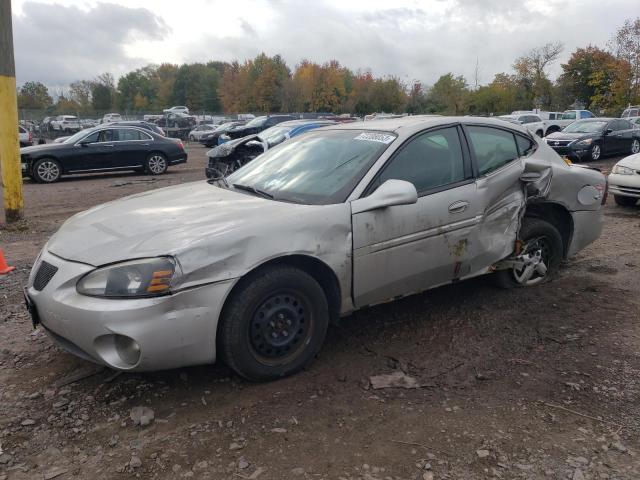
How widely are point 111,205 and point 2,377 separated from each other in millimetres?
1343

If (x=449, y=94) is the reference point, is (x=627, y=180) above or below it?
below

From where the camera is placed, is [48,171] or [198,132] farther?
[198,132]

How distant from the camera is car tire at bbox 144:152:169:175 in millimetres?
15664

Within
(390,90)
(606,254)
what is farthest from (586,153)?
(390,90)

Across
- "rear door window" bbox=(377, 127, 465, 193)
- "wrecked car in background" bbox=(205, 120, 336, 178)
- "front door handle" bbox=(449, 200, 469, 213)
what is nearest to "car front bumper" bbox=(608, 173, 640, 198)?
"wrecked car in background" bbox=(205, 120, 336, 178)

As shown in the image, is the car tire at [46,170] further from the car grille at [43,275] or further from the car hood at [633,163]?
the car hood at [633,163]

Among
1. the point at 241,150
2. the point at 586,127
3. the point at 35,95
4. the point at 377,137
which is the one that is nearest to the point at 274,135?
the point at 241,150

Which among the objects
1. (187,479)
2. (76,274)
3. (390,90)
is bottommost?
(187,479)

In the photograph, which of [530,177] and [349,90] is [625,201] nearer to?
[530,177]

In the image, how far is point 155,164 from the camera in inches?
622

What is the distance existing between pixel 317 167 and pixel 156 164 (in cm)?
1289

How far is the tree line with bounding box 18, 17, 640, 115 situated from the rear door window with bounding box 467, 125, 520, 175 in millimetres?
41077

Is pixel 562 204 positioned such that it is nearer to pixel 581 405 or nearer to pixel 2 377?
pixel 581 405

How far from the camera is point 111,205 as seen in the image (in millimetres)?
3951
